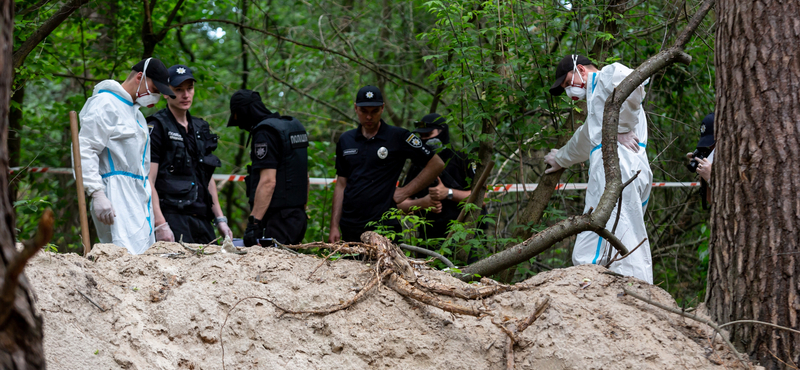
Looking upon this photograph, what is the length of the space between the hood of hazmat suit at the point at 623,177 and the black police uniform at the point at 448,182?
1392 mm

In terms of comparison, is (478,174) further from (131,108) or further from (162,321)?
(162,321)

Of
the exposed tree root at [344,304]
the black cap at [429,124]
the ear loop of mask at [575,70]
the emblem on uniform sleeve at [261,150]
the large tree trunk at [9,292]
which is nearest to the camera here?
the large tree trunk at [9,292]

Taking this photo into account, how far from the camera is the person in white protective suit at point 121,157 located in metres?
4.01

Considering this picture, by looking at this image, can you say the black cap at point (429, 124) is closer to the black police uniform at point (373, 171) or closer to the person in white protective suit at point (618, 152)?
the black police uniform at point (373, 171)

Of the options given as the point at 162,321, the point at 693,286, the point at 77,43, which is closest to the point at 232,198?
the point at 77,43

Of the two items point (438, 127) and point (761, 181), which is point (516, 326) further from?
point (438, 127)

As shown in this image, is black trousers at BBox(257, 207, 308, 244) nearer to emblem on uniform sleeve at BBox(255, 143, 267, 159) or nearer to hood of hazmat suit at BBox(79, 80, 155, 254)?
emblem on uniform sleeve at BBox(255, 143, 267, 159)

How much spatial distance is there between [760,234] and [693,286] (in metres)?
5.15

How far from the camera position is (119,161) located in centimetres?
418

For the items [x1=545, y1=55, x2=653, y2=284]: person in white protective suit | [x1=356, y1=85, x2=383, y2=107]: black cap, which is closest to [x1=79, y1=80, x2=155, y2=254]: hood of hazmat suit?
[x1=356, y1=85, x2=383, y2=107]: black cap

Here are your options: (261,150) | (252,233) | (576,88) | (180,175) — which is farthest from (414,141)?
(180,175)

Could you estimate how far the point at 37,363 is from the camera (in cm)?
129

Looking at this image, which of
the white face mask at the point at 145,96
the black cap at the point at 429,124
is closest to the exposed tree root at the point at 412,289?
the white face mask at the point at 145,96

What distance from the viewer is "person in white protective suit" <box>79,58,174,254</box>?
158 inches
